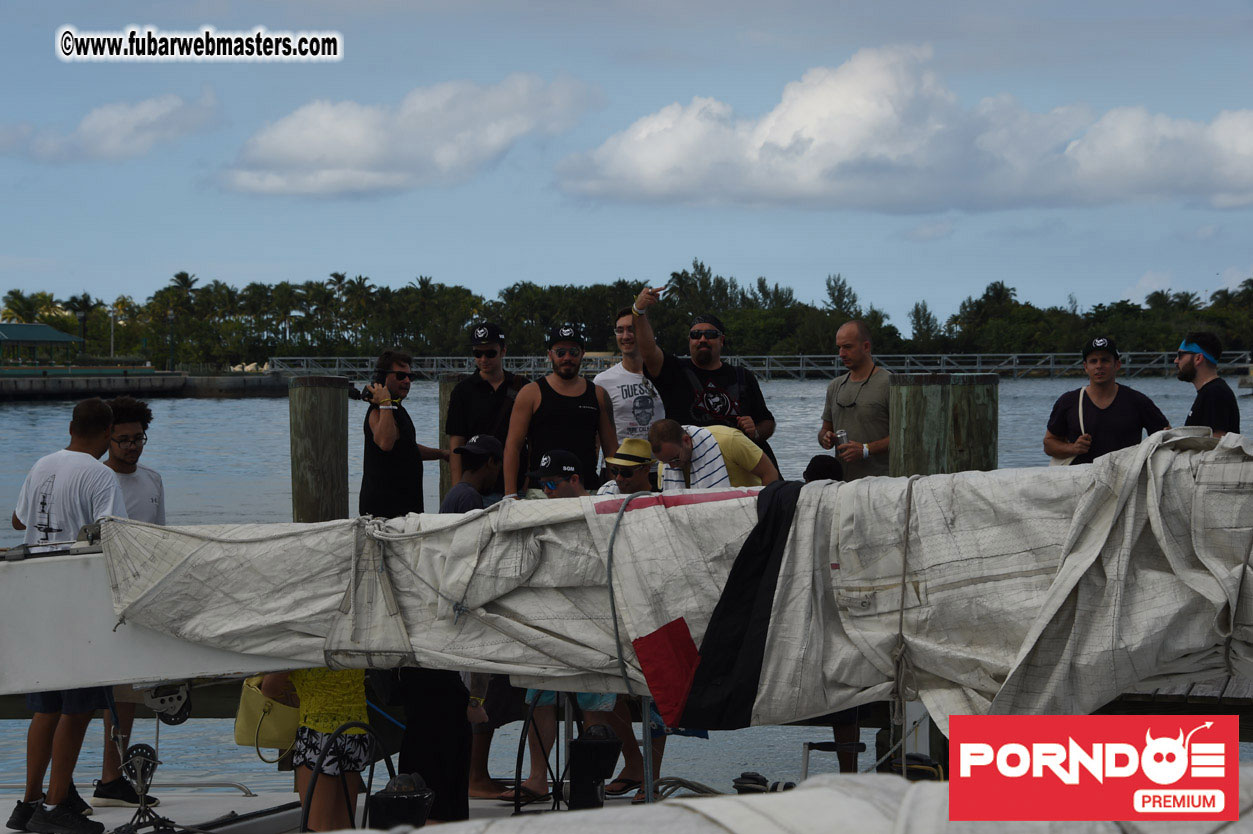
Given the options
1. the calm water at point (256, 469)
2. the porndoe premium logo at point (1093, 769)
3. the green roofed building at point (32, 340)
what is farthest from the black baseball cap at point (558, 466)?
the green roofed building at point (32, 340)

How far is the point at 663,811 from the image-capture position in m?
1.69

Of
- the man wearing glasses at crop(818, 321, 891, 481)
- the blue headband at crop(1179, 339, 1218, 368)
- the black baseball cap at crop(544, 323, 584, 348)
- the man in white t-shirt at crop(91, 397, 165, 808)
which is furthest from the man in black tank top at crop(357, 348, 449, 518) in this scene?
the blue headband at crop(1179, 339, 1218, 368)

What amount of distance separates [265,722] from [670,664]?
1.66 meters

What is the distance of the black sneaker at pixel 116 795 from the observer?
16.9 feet

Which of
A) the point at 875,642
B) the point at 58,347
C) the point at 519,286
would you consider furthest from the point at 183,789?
the point at 58,347

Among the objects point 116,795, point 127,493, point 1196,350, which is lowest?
point 116,795

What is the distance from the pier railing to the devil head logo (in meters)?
29.9

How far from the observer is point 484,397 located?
6223 mm

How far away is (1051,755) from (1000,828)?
1.24 feet

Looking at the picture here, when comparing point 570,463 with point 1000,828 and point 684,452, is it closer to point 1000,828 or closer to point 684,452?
point 684,452

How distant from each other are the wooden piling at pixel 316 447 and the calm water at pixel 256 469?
5.52ft

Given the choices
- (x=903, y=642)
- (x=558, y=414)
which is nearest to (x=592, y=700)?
(x=558, y=414)

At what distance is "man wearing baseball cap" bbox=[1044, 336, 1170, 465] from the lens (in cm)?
550

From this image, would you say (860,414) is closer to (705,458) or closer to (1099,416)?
(1099,416)
